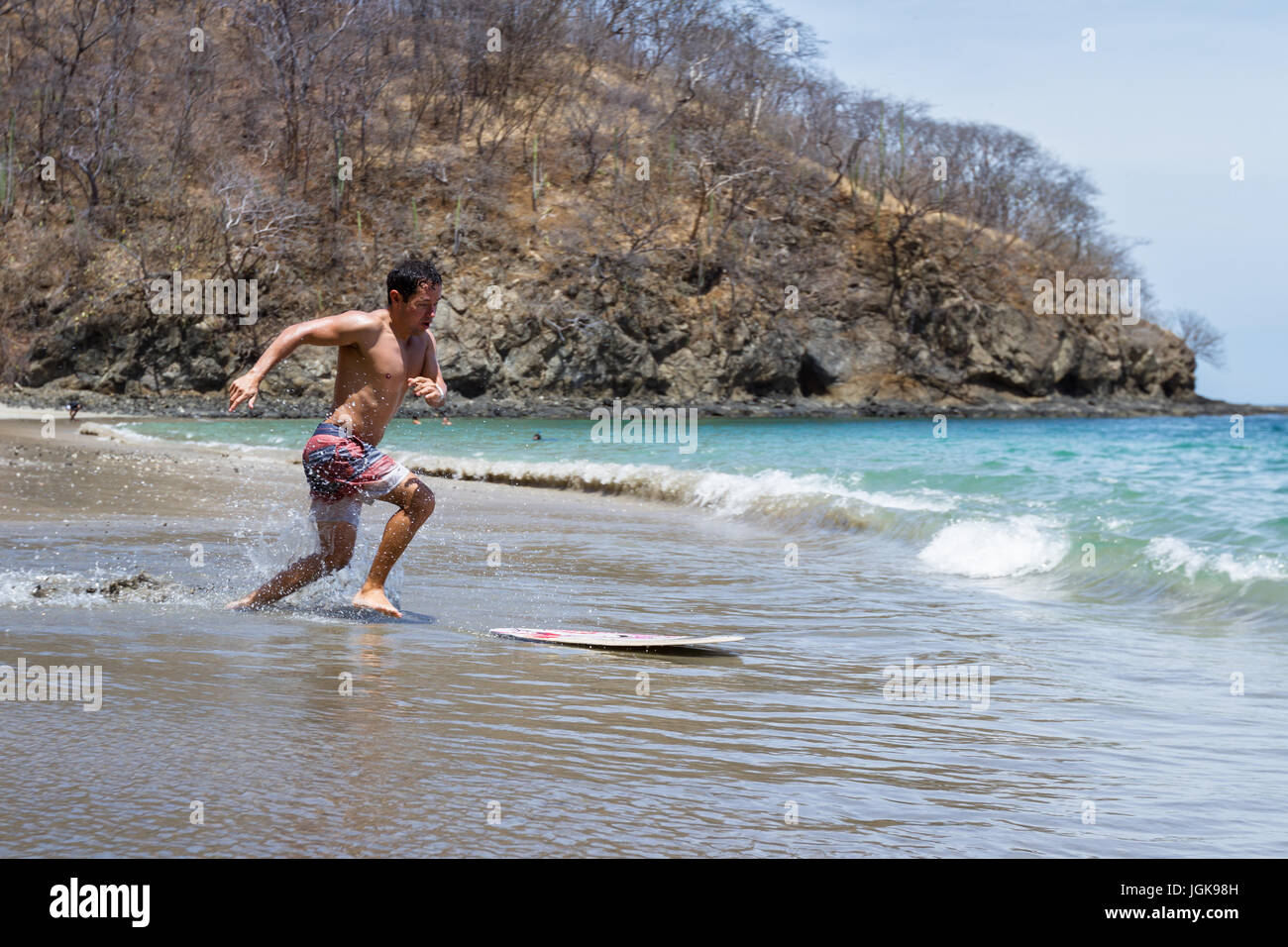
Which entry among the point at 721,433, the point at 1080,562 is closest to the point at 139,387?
the point at 721,433

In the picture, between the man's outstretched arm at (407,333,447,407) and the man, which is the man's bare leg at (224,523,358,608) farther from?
the man's outstretched arm at (407,333,447,407)

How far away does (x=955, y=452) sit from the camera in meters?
24.9

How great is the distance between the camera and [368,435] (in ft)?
21.0

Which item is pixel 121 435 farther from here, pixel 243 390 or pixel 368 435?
pixel 243 390

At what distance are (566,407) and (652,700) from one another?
142ft

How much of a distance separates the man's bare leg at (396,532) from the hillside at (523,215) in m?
38.3

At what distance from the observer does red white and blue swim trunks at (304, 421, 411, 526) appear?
6.27 meters

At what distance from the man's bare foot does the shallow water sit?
0.48ft

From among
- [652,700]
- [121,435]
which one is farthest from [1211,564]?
[121,435]

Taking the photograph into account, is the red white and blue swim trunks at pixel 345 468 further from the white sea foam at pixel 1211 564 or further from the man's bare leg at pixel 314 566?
the white sea foam at pixel 1211 564

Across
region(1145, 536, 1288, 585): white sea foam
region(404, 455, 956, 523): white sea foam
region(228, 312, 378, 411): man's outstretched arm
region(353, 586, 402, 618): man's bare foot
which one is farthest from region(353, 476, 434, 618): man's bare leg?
region(404, 455, 956, 523): white sea foam

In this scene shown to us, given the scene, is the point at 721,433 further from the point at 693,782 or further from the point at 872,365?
the point at 693,782
